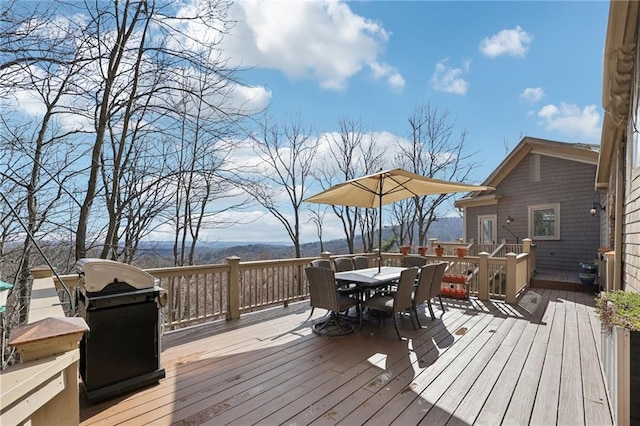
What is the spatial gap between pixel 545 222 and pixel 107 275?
485 inches

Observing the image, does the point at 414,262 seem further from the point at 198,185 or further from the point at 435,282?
the point at 198,185

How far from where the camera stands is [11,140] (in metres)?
4.69

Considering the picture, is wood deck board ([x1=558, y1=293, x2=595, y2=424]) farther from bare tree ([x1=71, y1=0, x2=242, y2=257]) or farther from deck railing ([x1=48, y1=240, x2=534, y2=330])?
bare tree ([x1=71, y1=0, x2=242, y2=257])

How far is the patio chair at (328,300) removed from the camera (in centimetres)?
427

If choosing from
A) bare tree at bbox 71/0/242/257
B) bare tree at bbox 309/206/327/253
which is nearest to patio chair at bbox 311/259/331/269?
bare tree at bbox 71/0/242/257

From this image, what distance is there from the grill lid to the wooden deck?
96 centimetres

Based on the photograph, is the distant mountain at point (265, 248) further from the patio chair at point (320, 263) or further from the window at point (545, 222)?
the window at point (545, 222)

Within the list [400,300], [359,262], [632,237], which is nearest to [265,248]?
[359,262]

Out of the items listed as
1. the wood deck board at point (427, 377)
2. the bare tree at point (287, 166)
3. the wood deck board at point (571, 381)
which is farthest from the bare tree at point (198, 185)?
the wood deck board at point (571, 381)

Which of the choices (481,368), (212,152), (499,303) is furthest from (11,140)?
(499,303)

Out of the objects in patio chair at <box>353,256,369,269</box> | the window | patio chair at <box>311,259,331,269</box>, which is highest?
the window

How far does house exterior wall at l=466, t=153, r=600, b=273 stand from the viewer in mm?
9422

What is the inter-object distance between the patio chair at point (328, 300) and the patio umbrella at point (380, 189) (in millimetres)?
1204

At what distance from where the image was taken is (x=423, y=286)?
15.2ft
